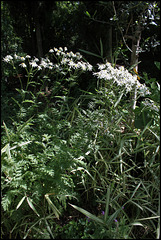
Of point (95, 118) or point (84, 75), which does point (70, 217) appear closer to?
point (95, 118)

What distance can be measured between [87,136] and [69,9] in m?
4.17

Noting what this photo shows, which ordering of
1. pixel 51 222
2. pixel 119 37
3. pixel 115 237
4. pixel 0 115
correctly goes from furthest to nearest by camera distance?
pixel 119 37, pixel 0 115, pixel 51 222, pixel 115 237

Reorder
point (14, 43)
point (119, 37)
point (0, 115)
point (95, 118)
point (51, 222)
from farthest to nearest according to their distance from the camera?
point (14, 43)
point (119, 37)
point (0, 115)
point (95, 118)
point (51, 222)

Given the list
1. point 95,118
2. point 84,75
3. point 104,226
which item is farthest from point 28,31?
point 104,226

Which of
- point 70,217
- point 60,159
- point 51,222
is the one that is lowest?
point 70,217

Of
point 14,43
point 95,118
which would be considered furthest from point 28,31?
point 95,118

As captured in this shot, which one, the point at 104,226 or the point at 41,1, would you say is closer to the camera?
the point at 104,226

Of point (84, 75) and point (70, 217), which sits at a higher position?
point (84, 75)

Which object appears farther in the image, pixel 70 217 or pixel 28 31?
pixel 28 31

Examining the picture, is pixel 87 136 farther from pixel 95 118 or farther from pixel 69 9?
pixel 69 9

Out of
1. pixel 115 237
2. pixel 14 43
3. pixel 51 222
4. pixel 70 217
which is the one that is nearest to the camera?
pixel 115 237

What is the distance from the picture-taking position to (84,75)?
12.1 feet

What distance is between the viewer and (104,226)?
1.29 meters

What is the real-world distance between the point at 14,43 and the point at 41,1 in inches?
35.8
